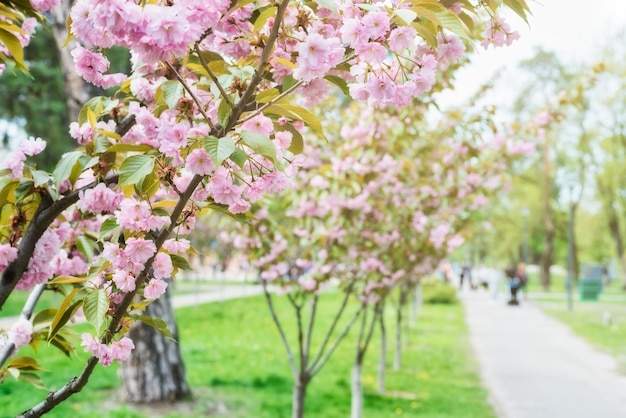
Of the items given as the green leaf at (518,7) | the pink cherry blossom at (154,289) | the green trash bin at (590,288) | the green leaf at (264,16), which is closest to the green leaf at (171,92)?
the green leaf at (264,16)

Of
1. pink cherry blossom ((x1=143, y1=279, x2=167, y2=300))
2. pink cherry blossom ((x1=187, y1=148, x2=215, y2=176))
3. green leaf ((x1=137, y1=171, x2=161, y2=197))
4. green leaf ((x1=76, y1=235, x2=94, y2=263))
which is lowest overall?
pink cherry blossom ((x1=143, y1=279, x2=167, y2=300))

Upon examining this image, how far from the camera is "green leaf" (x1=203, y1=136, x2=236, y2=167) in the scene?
1.54m

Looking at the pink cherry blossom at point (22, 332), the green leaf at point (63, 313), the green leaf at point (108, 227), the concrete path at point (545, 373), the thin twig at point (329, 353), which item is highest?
the green leaf at point (108, 227)

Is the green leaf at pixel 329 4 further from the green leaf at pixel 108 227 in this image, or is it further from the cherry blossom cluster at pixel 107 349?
the cherry blossom cluster at pixel 107 349

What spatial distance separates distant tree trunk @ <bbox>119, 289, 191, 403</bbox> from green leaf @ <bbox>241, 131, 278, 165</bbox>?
6092 millimetres

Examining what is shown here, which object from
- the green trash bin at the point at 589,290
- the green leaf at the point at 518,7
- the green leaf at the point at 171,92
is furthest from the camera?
the green trash bin at the point at 589,290

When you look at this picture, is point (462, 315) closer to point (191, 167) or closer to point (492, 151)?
point (492, 151)

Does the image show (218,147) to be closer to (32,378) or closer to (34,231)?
(34,231)

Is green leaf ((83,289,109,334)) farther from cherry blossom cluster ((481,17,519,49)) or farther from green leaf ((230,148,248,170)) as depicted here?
cherry blossom cluster ((481,17,519,49))

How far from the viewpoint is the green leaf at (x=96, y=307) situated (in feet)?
5.63

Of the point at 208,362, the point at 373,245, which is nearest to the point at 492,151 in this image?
the point at 373,245

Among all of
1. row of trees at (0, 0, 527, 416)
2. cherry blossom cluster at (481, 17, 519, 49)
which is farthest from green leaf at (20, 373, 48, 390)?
cherry blossom cluster at (481, 17, 519, 49)

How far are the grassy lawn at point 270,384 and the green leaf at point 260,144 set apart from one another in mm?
6026

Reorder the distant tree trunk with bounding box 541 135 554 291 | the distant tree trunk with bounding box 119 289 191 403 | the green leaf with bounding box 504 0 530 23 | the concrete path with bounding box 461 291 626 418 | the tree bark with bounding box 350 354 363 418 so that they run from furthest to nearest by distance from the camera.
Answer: the distant tree trunk with bounding box 541 135 554 291 → the concrete path with bounding box 461 291 626 418 → the distant tree trunk with bounding box 119 289 191 403 → the tree bark with bounding box 350 354 363 418 → the green leaf with bounding box 504 0 530 23
